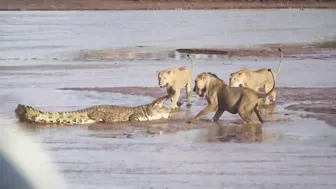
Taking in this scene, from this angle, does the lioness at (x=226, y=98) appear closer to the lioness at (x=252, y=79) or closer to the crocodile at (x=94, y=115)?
the crocodile at (x=94, y=115)

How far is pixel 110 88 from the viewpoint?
18.7 m

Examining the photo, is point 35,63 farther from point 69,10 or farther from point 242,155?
point 69,10

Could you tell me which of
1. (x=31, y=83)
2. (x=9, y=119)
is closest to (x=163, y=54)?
(x=31, y=83)

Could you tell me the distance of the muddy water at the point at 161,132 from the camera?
10711 mm

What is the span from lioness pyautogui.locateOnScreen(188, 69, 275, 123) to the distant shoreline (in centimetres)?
4270

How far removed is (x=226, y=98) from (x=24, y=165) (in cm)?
366

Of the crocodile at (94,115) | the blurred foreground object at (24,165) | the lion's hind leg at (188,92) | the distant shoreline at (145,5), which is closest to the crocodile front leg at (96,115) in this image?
the crocodile at (94,115)

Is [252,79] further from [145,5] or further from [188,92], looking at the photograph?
[145,5]

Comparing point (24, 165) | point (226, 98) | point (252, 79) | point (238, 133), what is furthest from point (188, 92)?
point (24, 165)

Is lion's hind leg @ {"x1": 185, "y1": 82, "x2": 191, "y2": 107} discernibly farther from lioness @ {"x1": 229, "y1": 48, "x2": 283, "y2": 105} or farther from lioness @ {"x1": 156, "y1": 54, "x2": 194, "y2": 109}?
lioness @ {"x1": 229, "y1": 48, "x2": 283, "y2": 105}

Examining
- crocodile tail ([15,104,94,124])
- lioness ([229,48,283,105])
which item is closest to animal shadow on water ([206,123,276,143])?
lioness ([229,48,283,105])

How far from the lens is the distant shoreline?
2281 inches

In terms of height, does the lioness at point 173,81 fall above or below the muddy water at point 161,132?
above

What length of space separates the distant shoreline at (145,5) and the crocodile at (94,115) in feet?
140
